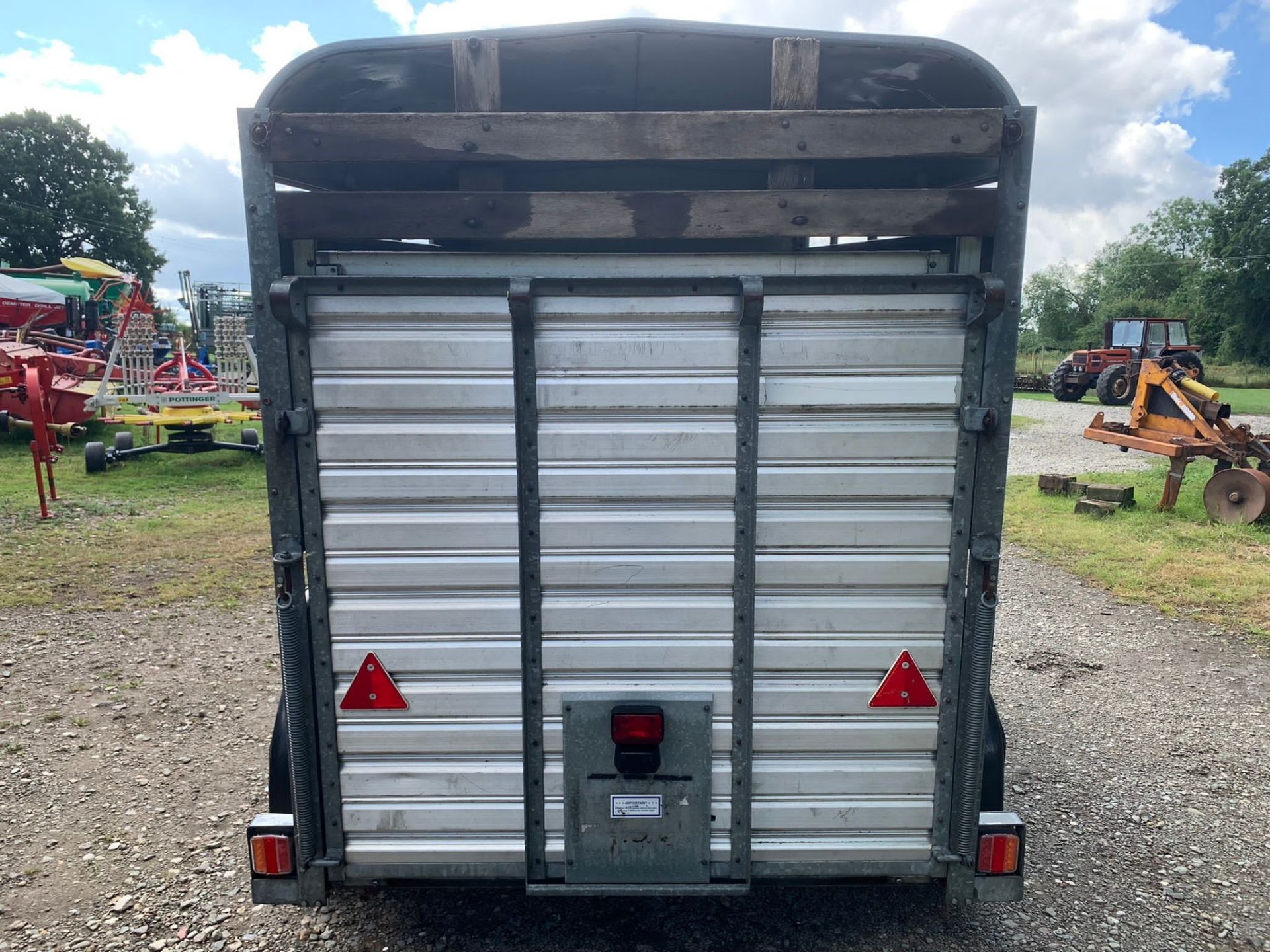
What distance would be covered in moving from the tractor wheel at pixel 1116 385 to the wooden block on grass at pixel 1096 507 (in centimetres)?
1502

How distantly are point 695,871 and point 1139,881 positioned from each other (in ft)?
7.53

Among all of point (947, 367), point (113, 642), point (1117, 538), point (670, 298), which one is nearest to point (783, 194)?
point (670, 298)

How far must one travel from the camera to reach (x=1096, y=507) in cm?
1077

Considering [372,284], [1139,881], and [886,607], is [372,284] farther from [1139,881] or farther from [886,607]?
[1139,881]

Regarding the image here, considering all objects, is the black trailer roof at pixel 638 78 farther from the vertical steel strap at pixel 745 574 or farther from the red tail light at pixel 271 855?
the red tail light at pixel 271 855

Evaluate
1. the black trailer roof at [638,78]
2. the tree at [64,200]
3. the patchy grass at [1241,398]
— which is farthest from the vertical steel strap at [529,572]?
the tree at [64,200]

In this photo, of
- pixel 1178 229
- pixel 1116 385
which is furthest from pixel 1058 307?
pixel 1116 385

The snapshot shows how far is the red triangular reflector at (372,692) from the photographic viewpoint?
8.66 feet

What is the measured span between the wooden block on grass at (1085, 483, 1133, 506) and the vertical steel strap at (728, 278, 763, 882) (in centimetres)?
1034

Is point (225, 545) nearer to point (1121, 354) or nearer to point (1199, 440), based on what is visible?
point (1199, 440)

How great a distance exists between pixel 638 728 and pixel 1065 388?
3168cm

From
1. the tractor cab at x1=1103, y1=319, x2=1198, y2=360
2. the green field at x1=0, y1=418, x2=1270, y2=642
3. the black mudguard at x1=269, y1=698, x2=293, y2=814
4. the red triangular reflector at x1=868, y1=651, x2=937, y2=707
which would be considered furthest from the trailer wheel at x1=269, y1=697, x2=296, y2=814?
the tractor cab at x1=1103, y1=319, x2=1198, y2=360

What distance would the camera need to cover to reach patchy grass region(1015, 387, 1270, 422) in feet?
86.7

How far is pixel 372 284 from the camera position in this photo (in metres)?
2.47
